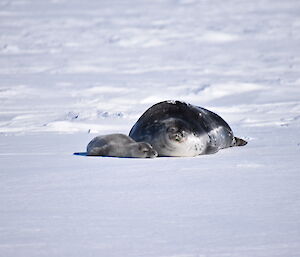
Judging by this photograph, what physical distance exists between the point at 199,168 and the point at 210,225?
6.01ft

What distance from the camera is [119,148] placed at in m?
6.33

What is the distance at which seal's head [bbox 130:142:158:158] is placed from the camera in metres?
6.24

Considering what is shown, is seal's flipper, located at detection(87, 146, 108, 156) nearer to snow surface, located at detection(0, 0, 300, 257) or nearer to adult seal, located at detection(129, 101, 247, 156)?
snow surface, located at detection(0, 0, 300, 257)

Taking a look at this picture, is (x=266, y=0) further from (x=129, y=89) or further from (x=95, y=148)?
(x=95, y=148)

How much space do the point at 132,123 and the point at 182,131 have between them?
208 cm

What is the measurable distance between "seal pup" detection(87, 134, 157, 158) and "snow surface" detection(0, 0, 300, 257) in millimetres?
130

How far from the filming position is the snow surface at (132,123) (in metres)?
3.68

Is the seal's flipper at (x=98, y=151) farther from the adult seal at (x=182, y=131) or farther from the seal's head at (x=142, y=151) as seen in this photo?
the adult seal at (x=182, y=131)

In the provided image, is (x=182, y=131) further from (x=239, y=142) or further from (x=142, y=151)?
(x=239, y=142)

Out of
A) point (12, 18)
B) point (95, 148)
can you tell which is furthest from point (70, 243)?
point (12, 18)

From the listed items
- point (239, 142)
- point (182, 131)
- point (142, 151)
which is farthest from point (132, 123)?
point (142, 151)

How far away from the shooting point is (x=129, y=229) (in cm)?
377

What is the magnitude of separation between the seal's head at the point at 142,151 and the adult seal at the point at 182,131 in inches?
7.3

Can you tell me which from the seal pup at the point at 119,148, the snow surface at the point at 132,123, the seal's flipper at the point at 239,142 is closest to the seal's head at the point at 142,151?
the seal pup at the point at 119,148
